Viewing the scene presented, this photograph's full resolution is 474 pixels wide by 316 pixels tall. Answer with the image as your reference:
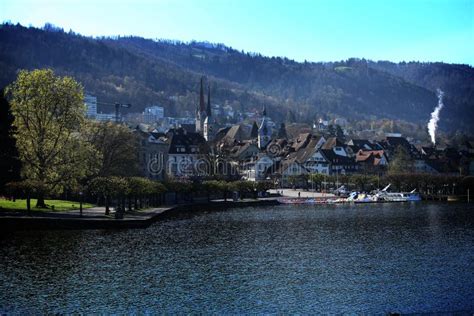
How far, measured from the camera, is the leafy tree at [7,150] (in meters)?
58.8

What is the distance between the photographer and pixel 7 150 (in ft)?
194

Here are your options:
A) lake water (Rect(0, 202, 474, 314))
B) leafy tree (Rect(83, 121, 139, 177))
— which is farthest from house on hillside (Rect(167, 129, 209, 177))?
lake water (Rect(0, 202, 474, 314))

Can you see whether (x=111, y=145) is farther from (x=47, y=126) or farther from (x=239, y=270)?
(x=239, y=270)

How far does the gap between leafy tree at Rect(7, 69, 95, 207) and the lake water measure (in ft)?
40.4

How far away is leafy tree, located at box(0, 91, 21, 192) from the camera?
5878cm

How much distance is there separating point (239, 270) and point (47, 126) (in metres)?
35.7

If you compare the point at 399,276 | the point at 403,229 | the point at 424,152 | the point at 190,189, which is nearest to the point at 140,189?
the point at 190,189

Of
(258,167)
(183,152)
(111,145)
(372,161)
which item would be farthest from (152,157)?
(372,161)

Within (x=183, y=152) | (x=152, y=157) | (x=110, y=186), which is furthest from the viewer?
(x=183, y=152)

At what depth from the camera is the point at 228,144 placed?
17675 centimetres

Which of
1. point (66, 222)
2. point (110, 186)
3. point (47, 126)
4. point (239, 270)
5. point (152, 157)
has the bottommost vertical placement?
point (239, 270)

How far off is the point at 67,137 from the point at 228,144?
11362 cm

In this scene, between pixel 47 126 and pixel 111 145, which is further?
pixel 111 145

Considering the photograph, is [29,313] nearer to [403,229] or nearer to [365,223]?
[403,229]
